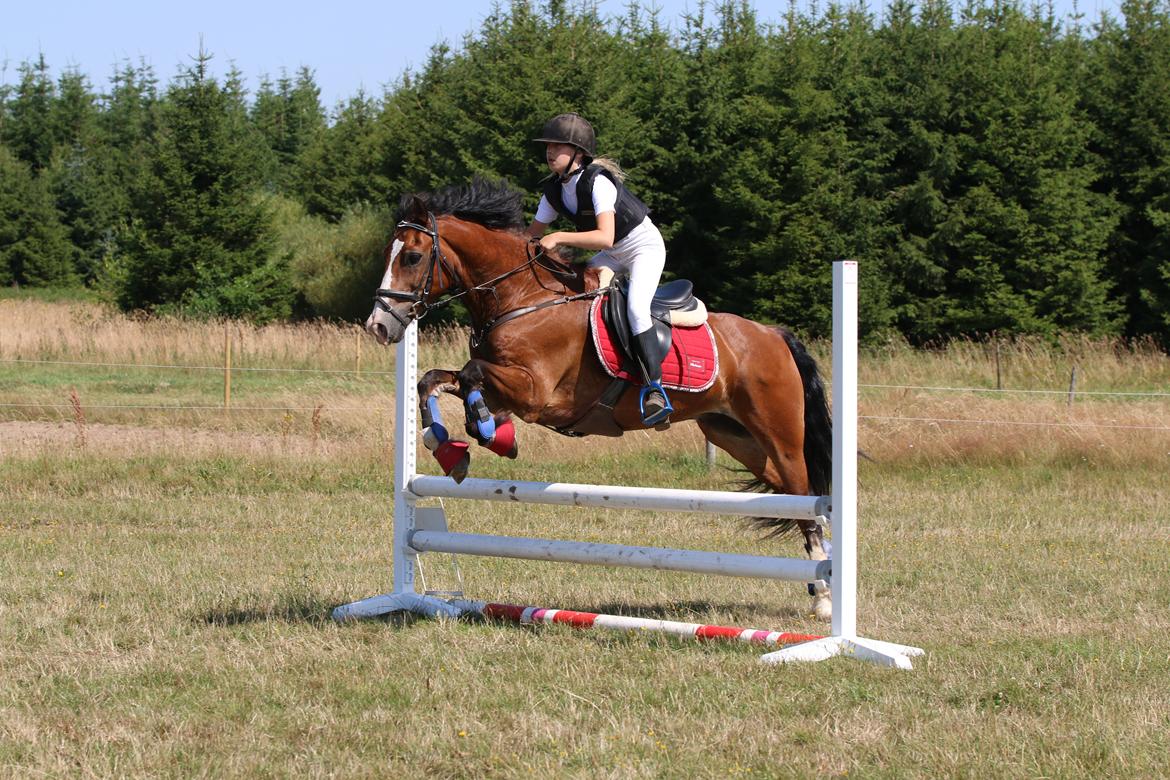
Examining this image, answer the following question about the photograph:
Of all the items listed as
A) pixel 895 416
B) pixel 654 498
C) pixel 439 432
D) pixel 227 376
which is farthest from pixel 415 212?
pixel 227 376

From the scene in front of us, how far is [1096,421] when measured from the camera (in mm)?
12086

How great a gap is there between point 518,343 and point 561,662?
1.47 m

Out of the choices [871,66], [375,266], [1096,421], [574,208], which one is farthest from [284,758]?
[375,266]

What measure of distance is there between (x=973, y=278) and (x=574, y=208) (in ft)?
64.2

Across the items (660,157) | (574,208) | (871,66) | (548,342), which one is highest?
(871,66)

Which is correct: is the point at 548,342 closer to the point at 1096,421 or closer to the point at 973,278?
the point at 1096,421

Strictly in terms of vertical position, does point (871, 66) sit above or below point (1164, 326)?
above

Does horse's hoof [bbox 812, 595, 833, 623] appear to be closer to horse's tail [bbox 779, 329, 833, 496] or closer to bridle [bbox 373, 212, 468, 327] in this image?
horse's tail [bbox 779, 329, 833, 496]

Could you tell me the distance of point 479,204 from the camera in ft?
19.0

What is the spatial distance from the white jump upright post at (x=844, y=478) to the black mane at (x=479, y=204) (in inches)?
64.6

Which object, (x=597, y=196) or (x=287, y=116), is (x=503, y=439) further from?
(x=287, y=116)

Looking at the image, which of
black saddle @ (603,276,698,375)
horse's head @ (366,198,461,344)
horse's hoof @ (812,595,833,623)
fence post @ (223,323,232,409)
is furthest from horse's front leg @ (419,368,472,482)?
fence post @ (223,323,232,409)

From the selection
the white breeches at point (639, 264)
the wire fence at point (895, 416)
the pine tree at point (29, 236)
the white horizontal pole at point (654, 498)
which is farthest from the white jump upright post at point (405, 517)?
the pine tree at point (29, 236)

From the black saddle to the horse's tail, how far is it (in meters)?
0.93
